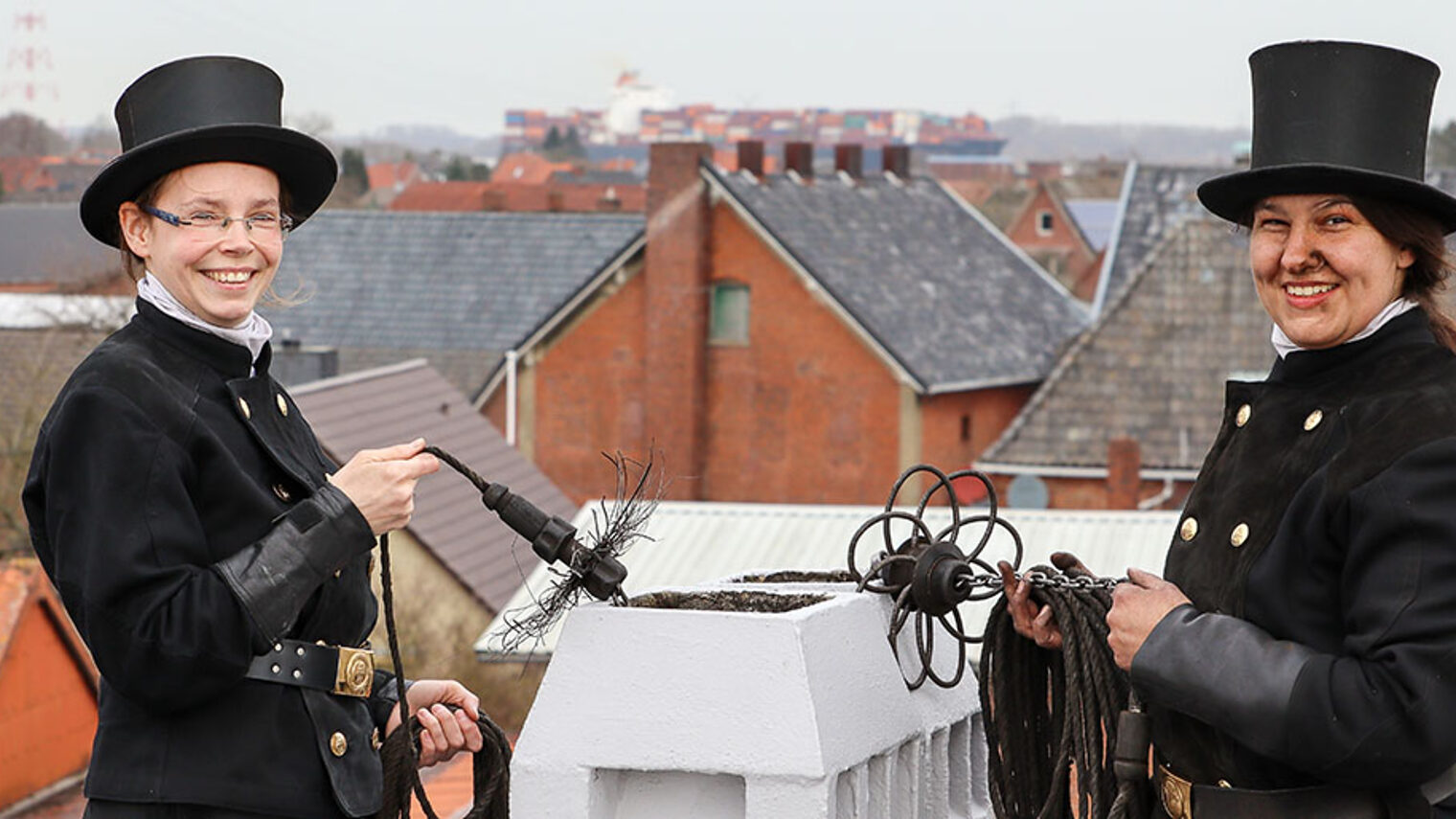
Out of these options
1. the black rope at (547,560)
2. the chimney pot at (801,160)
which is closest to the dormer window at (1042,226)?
the chimney pot at (801,160)

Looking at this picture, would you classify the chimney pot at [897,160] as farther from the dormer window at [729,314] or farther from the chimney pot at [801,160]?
the dormer window at [729,314]

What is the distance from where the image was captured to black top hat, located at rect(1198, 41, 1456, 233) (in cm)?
298

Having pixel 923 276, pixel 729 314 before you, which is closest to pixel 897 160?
pixel 923 276

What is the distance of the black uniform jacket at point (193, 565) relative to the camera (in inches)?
115

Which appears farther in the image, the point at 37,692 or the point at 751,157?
the point at 751,157

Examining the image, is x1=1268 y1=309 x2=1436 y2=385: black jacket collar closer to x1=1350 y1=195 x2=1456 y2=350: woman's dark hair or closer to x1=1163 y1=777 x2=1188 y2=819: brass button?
x1=1350 y1=195 x2=1456 y2=350: woman's dark hair

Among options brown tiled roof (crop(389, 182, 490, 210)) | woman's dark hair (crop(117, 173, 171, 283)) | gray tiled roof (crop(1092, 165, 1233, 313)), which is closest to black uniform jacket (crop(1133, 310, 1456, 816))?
woman's dark hair (crop(117, 173, 171, 283))

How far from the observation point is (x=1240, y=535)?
303 cm

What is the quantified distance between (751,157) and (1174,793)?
1143 inches

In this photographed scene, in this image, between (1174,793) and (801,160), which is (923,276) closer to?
(801,160)

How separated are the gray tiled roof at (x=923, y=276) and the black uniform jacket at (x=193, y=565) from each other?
25.2 m

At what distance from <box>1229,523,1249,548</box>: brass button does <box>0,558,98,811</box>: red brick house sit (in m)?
12.0

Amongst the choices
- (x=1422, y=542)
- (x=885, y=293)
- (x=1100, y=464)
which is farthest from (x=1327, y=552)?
(x=885, y=293)

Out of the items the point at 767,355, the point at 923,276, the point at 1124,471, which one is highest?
the point at 923,276
